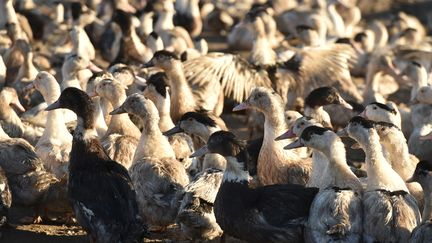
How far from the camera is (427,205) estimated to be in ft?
30.0

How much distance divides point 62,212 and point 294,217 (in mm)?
2550

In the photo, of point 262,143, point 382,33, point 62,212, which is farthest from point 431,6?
point 62,212

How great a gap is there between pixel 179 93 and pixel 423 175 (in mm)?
4026

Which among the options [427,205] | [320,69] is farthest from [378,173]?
[320,69]

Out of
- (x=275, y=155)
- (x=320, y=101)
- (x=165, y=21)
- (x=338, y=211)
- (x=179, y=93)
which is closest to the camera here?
(x=338, y=211)

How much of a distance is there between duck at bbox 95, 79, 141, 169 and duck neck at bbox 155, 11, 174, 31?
6179 mm

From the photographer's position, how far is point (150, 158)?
990 cm

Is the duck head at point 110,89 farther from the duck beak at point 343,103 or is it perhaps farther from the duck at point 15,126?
the duck beak at point 343,103

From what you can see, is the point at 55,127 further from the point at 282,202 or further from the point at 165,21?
the point at 165,21

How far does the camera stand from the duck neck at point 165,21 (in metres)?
17.9

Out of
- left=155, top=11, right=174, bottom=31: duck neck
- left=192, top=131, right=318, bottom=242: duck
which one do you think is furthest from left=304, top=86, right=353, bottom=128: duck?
left=155, top=11, right=174, bottom=31: duck neck

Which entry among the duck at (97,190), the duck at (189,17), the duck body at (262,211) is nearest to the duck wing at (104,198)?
the duck at (97,190)

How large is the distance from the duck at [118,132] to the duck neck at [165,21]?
20.3ft

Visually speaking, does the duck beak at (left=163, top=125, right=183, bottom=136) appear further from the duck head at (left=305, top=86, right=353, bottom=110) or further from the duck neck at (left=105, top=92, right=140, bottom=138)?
the duck head at (left=305, top=86, right=353, bottom=110)
